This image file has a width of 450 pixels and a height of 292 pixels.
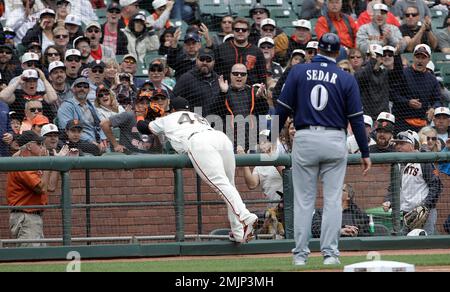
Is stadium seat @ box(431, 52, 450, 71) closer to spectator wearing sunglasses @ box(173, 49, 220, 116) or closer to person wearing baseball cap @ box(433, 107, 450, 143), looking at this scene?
person wearing baseball cap @ box(433, 107, 450, 143)

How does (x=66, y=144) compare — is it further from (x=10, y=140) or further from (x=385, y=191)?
(x=385, y=191)

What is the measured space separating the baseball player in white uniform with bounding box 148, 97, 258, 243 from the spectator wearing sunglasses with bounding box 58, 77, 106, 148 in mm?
Result: 1157

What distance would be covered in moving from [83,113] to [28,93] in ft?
2.47

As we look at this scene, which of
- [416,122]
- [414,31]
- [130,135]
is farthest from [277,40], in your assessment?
[130,135]

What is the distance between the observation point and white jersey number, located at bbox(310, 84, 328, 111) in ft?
31.0

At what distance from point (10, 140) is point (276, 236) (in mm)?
3002

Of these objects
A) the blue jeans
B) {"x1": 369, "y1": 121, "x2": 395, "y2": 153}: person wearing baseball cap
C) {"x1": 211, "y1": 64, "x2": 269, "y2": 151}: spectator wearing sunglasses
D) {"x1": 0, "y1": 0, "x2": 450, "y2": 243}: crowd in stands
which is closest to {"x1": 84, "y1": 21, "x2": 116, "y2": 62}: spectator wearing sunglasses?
{"x1": 0, "y1": 0, "x2": 450, "y2": 243}: crowd in stands

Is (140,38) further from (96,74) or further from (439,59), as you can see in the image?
(439,59)

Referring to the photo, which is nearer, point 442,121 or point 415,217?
point 415,217

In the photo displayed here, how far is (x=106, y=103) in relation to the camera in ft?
43.8

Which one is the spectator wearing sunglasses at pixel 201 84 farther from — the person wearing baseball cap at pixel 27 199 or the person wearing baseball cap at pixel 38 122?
the person wearing baseball cap at pixel 27 199

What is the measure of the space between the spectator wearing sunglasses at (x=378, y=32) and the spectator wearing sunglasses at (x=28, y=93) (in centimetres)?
489

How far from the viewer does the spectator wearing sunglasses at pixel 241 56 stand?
48.3ft

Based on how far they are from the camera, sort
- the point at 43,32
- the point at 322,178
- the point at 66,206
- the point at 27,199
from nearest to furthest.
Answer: the point at 322,178, the point at 66,206, the point at 27,199, the point at 43,32
